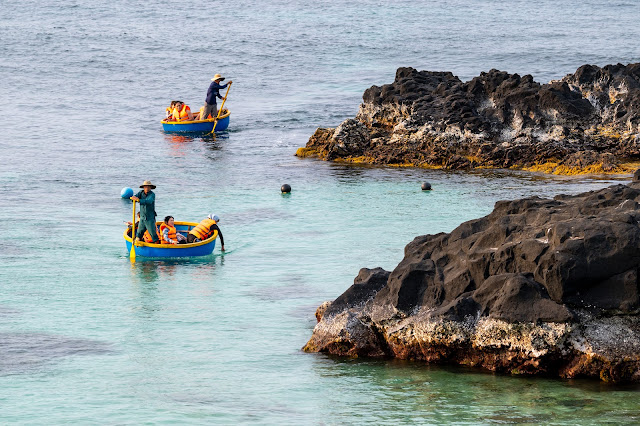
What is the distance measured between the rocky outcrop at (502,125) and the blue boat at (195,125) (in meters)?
7.19

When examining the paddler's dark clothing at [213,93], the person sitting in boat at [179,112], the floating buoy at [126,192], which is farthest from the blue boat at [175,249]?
the person sitting in boat at [179,112]

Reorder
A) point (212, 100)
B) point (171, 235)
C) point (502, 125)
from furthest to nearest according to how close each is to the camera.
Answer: point (212, 100), point (502, 125), point (171, 235)

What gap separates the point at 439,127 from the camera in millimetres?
34062

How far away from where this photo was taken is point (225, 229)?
26672 millimetres

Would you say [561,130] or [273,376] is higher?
[561,130]

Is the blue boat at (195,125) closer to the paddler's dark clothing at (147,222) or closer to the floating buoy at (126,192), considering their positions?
the floating buoy at (126,192)

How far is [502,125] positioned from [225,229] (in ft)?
38.9

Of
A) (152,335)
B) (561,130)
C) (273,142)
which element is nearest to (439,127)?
(561,130)

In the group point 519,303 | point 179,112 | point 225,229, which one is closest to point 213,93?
point 179,112

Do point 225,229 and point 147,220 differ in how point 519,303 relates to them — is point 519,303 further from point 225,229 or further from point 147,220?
point 225,229

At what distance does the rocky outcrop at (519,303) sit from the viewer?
46.8ft

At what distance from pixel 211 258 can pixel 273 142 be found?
1736cm

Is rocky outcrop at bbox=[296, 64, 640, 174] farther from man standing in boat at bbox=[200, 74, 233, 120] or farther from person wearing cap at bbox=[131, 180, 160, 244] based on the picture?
person wearing cap at bbox=[131, 180, 160, 244]

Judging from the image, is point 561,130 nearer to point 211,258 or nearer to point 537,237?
point 211,258
